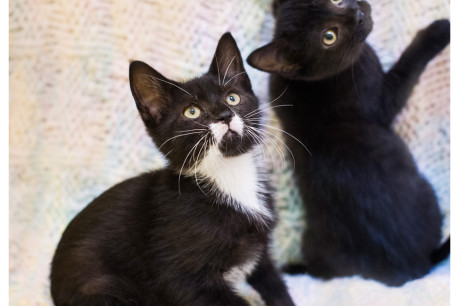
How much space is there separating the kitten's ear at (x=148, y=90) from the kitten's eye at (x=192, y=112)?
74 mm

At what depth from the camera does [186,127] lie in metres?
1.15

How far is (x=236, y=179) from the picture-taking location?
4.06 feet

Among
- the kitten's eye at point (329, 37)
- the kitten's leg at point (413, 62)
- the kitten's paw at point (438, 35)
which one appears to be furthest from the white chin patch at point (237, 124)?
the kitten's paw at point (438, 35)

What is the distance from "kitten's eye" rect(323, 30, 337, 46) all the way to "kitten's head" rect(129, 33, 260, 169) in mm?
297

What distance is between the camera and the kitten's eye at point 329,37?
4.53 ft

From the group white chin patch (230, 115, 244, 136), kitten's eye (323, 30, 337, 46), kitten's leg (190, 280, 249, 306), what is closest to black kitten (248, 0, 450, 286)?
kitten's eye (323, 30, 337, 46)

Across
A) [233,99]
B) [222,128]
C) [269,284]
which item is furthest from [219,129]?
[269,284]

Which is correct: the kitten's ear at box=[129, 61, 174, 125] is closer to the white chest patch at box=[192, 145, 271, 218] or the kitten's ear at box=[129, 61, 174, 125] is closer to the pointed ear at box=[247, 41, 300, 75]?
the white chest patch at box=[192, 145, 271, 218]

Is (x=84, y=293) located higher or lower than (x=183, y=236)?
lower

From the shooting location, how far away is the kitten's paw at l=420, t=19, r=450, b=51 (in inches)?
57.5

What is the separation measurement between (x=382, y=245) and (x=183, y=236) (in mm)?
605

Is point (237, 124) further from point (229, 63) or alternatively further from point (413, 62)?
point (413, 62)
